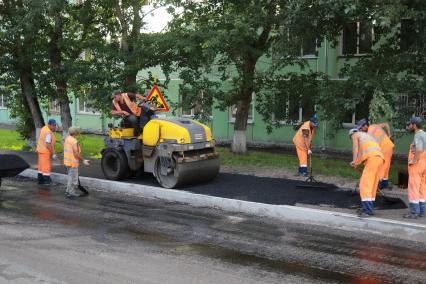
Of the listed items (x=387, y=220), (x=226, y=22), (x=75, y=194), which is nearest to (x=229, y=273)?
(x=387, y=220)

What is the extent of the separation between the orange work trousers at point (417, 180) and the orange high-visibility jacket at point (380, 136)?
1.75 metres

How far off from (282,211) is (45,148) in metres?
5.93

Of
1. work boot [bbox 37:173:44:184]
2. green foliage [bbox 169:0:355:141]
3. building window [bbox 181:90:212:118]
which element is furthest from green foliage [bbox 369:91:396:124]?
work boot [bbox 37:173:44:184]

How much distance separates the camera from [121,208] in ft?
30.4

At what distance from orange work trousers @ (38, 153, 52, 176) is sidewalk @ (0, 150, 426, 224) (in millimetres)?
1058

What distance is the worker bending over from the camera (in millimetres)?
11141

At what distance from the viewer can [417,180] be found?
26.5ft

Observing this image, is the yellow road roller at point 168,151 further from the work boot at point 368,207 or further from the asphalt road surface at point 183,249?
the work boot at point 368,207

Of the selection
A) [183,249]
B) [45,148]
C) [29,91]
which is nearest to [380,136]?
[183,249]

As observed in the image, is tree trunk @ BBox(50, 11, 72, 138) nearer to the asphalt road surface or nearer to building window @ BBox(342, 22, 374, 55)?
the asphalt road surface

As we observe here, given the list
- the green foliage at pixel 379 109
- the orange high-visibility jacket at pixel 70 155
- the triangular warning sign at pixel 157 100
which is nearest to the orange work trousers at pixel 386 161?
the green foliage at pixel 379 109

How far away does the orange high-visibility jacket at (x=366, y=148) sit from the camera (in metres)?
8.00

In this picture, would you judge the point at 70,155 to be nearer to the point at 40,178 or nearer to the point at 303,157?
the point at 40,178

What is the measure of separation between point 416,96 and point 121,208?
682 centimetres
